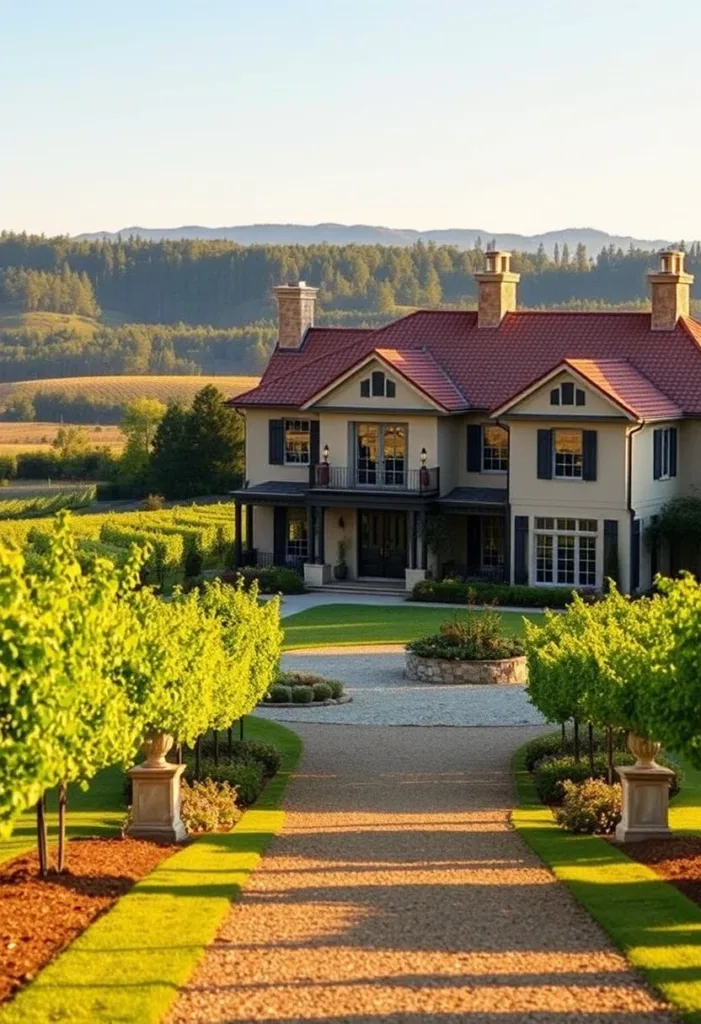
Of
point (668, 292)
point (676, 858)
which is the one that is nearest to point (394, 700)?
point (676, 858)

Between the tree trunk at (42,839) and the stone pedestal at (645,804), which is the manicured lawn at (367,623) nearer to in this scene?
the stone pedestal at (645,804)

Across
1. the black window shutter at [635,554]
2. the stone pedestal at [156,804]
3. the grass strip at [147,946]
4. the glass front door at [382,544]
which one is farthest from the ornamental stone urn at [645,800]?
the glass front door at [382,544]

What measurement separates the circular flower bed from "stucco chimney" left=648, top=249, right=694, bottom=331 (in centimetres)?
1708

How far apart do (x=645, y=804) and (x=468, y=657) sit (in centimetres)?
1456

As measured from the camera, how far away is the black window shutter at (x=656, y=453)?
47.4 m

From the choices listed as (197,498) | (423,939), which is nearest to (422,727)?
(423,939)

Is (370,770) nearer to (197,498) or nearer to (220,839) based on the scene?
(220,839)

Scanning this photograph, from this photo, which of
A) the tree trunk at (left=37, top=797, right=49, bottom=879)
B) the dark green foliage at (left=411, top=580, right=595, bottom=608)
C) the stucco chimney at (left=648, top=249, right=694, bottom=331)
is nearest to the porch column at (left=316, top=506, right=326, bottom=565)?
the dark green foliage at (left=411, top=580, right=595, bottom=608)

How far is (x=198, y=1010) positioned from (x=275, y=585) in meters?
35.3

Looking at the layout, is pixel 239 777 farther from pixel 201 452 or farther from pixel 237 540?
pixel 201 452

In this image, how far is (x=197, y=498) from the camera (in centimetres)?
6450

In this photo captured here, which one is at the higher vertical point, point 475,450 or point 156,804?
point 475,450

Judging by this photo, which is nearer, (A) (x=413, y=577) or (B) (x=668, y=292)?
(A) (x=413, y=577)

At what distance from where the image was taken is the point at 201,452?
211 ft
